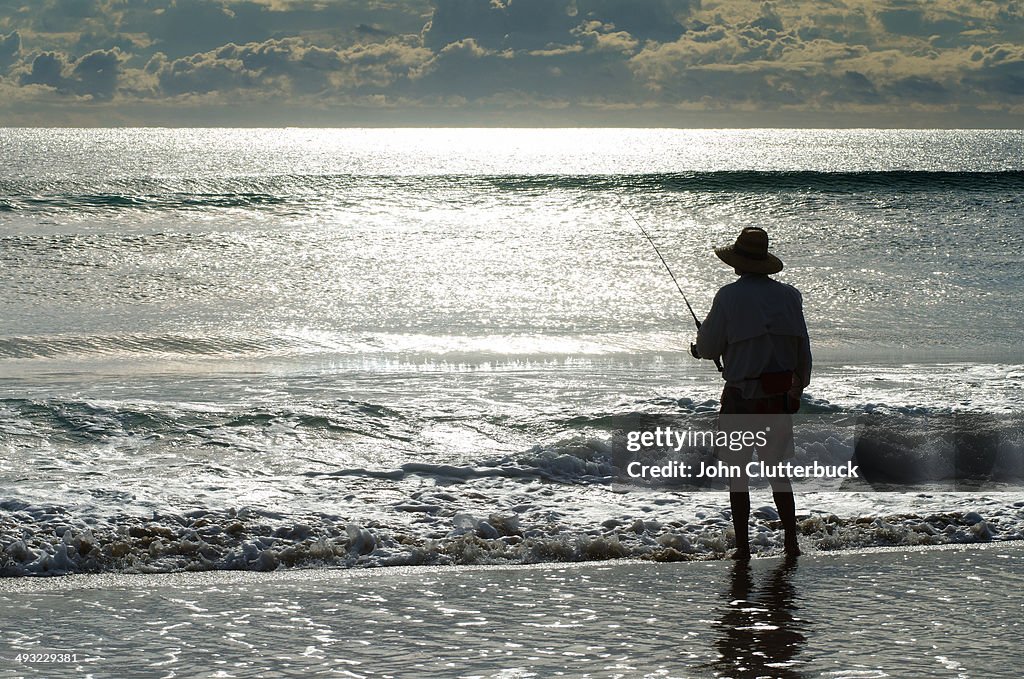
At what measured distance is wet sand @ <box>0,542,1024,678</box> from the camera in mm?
3418

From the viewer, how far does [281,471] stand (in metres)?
6.38

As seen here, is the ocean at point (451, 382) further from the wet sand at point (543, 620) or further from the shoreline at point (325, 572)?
the wet sand at point (543, 620)

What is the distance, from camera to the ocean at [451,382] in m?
5.32

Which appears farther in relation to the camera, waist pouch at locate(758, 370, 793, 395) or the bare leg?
the bare leg

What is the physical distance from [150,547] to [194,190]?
27.5 meters

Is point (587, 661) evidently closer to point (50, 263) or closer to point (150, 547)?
point (150, 547)

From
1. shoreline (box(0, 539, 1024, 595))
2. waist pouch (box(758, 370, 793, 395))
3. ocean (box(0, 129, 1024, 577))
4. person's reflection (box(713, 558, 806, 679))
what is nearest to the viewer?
person's reflection (box(713, 558, 806, 679))

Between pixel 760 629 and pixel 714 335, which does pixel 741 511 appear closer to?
pixel 714 335

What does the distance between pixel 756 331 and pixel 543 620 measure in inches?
59.4

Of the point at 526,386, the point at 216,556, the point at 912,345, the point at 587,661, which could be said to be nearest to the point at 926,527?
the point at 587,661

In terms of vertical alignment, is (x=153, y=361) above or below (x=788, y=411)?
below

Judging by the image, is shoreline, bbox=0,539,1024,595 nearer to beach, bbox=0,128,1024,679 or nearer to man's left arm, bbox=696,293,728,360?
beach, bbox=0,128,1024,679

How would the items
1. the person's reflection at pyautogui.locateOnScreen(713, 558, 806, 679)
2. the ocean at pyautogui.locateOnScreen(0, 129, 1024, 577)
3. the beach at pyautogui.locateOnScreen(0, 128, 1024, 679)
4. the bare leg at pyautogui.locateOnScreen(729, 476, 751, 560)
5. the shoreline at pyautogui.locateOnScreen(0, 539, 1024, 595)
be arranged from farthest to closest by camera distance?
the ocean at pyautogui.locateOnScreen(0, 129, 1024, 577) < the bare leg at pyautogui.locateOnScreen(729, 476, 751, 560) < the shoreline at pyautogui.locateOnScreen(0, 539, 1024, 595) < the beach at pyautogui.locateOnScreen(0, 128, 1024, 679) < the person's reflection at pyautogui.locateOnScreen(713, 558, 806, 679)

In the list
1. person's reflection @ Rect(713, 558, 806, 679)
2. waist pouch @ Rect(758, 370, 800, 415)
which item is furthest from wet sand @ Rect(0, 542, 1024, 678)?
waist pouch @ Rect(758, 370, 800, 415)
